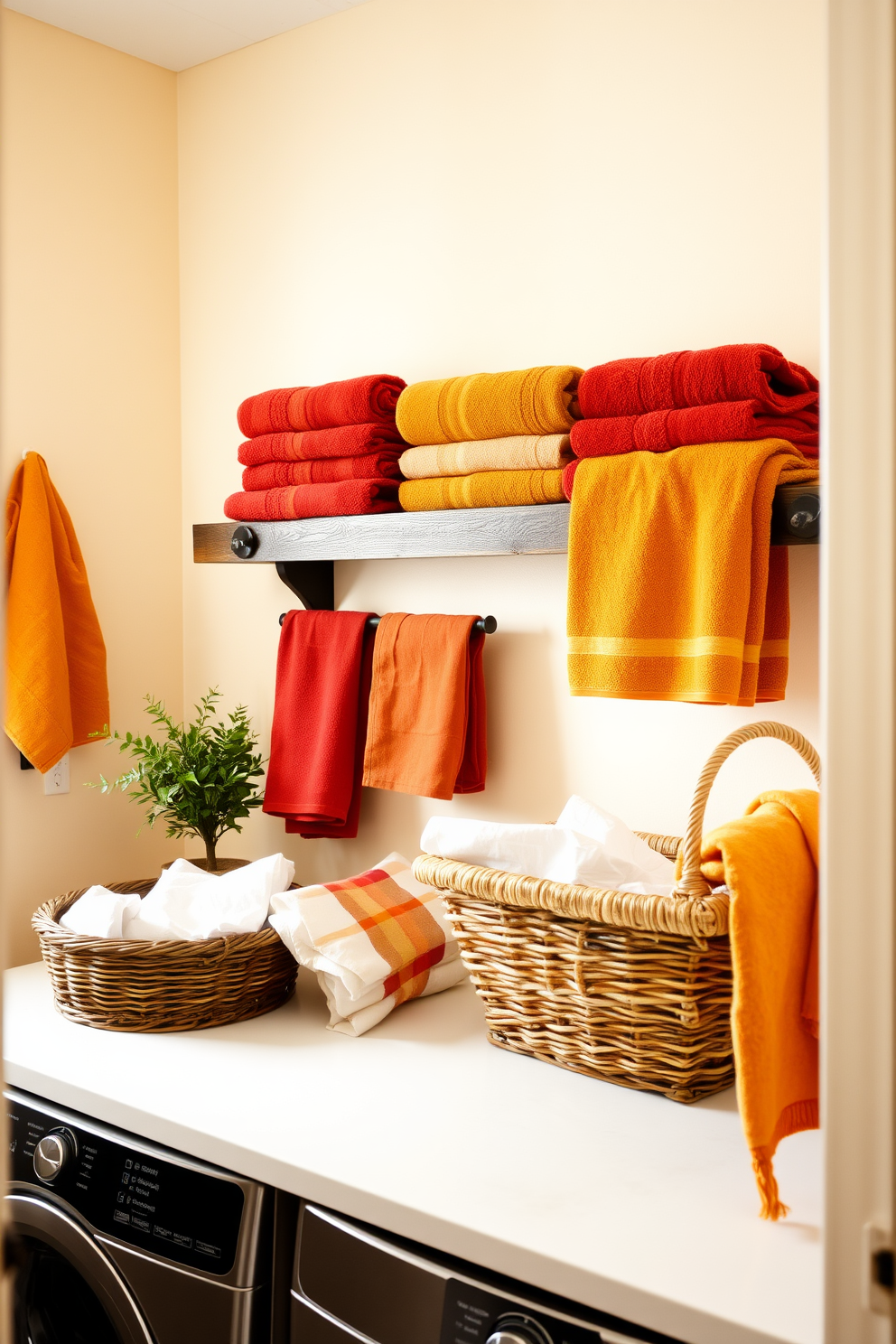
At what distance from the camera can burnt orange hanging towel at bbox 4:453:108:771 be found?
1.80 metres

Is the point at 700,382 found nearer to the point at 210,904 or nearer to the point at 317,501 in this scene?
the point at 317,501

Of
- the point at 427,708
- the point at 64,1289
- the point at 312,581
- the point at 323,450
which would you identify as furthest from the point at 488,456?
the point at 64,1289

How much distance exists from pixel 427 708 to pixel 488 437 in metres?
0.43

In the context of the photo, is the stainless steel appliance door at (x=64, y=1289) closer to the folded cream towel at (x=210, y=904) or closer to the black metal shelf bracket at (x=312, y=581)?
the folded cream towel at (x=210, y=904)

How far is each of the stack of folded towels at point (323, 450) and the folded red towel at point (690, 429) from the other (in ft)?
1.14

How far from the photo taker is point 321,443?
1689mm

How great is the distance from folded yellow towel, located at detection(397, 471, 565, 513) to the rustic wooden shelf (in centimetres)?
1

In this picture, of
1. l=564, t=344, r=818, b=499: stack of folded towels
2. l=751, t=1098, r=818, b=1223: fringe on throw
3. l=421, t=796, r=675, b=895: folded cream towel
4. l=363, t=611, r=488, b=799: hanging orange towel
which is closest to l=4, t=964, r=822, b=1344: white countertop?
l=751, t=1098, r=818, b=1223: fringe on throw

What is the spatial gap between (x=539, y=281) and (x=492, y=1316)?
138cm

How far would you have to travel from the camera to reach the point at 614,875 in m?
1.27

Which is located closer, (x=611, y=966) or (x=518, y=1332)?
(x=518, y=1332)

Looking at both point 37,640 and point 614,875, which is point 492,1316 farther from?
point 37,640

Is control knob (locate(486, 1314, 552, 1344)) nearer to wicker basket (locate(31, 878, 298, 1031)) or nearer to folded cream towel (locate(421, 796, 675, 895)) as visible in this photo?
folded cream towel (locate(421, 796, 675, 895))

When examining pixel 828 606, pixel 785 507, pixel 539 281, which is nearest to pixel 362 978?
pixel 785 507
